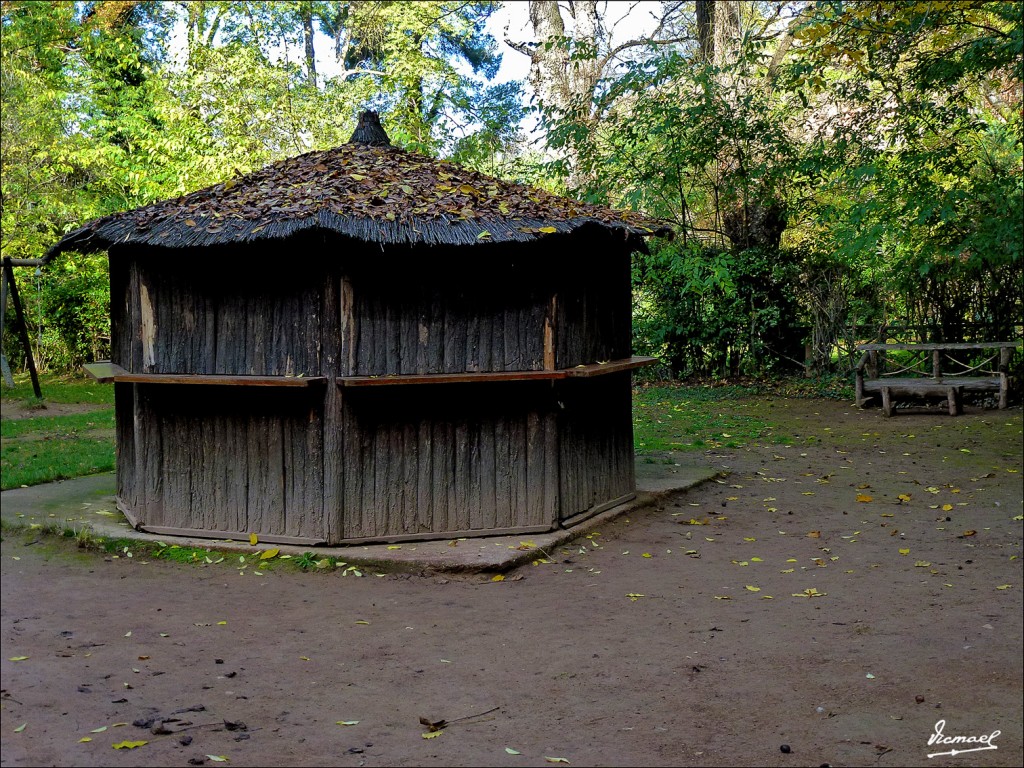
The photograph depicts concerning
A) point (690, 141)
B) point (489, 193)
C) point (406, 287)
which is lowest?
point (406, 287)

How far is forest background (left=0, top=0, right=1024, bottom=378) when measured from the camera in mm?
14797

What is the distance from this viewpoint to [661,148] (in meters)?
18.0

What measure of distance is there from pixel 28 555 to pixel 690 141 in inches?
502

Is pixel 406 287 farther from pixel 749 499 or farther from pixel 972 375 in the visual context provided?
pixel 972 375

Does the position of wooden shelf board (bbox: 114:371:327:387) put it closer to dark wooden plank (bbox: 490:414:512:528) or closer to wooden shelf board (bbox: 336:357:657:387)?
wooden shelf board (bbox: 336:357:657:387)

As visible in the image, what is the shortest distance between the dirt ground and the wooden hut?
652 mm

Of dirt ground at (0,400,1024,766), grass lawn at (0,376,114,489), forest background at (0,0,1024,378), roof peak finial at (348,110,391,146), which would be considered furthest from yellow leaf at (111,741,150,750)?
forest background at (0,0,1024,378)

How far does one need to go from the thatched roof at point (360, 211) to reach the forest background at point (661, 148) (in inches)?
264

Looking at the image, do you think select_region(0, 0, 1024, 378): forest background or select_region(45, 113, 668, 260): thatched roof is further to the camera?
select_region(0, 0, 1024, 378): forest background

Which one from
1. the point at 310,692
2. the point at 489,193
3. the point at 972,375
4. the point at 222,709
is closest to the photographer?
the point at 222,709

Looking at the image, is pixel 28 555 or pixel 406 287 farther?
pixel 406 287

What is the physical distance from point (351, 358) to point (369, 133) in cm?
256

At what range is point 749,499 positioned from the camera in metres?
8.98

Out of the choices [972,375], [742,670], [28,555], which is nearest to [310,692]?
[742,670]
